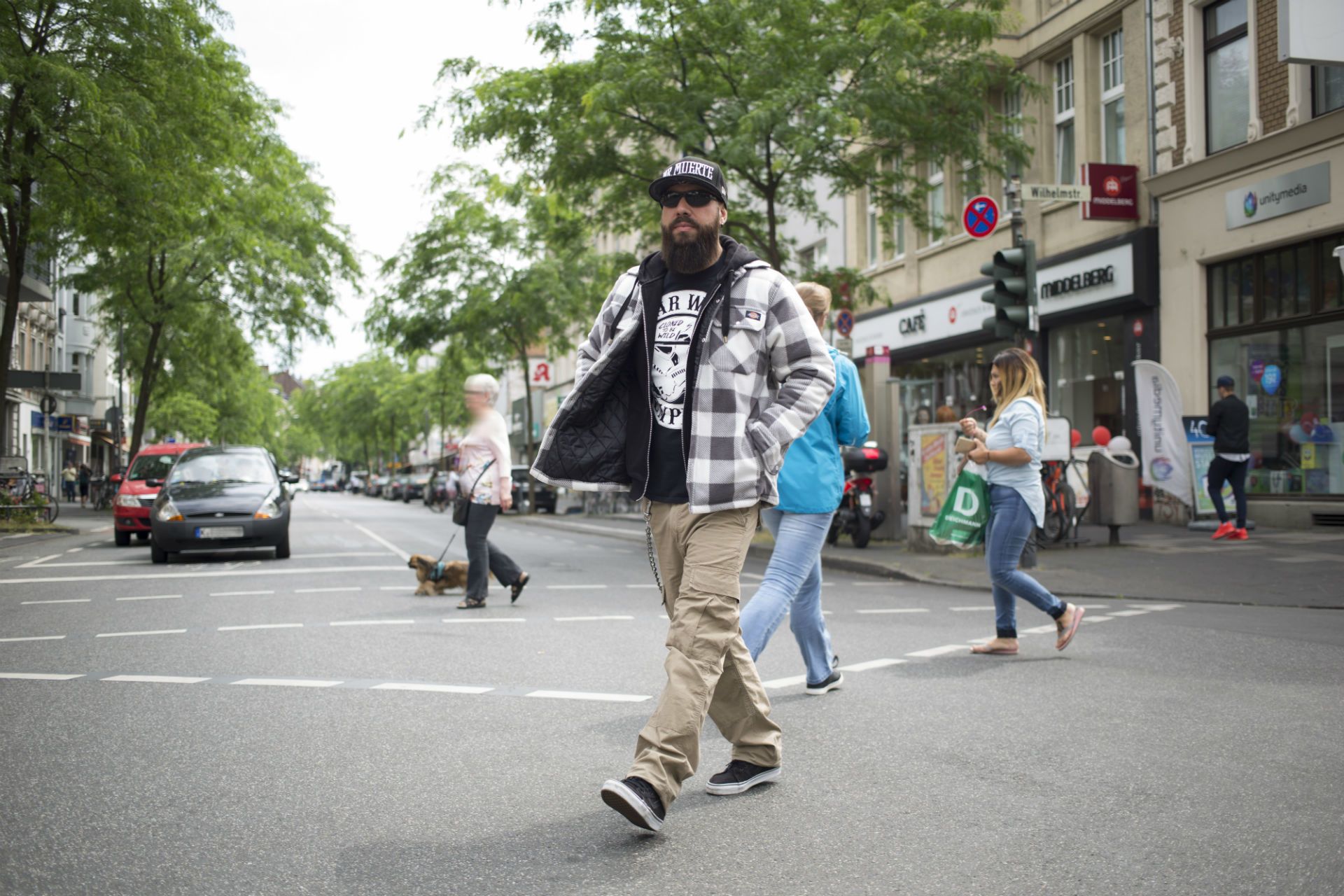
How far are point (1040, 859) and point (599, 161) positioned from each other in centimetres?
1587

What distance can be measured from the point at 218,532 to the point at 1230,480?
478 inches

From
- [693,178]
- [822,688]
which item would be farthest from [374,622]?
[693,178]

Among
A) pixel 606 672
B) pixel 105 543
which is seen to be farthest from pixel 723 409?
pixel 105 543

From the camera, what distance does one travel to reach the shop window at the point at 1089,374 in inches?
824

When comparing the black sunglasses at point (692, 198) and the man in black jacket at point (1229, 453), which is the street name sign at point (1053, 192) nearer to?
the man in black jacket at point (1229, 453)

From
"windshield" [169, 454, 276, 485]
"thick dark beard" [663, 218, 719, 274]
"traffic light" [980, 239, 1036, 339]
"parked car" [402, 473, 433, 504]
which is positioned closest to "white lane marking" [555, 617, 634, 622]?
"traffic light" [980, 239, 1036, 339]

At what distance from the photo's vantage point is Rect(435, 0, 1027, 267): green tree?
16.4 meters

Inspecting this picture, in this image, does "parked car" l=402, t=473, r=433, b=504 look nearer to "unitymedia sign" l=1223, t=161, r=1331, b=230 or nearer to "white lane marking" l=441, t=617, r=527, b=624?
"unitymedia sign" l=1223, t=161, r=1331, b=230

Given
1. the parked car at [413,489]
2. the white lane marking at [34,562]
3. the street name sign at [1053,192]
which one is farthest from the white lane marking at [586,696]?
the parked car at [413,489]

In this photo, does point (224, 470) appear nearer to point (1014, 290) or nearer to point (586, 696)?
point (1014, 290)

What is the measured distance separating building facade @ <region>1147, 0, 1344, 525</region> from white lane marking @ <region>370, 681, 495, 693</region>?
45.4 ft

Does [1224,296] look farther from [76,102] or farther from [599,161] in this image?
[76,102]

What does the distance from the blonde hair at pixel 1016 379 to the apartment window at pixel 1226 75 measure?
12681 mm

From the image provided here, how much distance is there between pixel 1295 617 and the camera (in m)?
9.08
